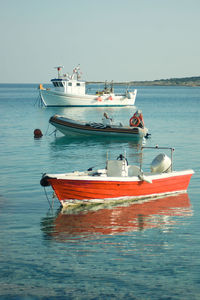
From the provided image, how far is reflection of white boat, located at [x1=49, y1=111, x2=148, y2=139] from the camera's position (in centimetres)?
3347

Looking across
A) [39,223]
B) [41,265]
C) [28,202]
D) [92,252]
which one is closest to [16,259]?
[41,265]

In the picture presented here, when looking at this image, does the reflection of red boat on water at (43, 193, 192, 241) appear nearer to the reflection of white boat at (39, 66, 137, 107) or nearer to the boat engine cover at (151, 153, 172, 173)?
the boat engine cover at (151, 153, 172, 173)

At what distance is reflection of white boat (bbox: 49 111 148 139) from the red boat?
1618cm

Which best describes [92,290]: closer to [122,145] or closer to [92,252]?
[92,252]

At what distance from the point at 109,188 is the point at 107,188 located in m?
0.08

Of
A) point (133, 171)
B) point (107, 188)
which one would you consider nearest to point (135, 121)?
point (133, 171)

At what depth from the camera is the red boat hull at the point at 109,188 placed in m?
14.6

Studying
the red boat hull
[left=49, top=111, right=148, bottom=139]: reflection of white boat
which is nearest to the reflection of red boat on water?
the red boat hull

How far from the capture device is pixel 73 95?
219ft

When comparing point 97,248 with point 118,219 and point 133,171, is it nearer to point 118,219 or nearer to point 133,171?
point 118,219

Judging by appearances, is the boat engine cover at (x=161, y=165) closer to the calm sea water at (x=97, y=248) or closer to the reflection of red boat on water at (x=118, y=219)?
the calm sea water at (x=97, y=248)

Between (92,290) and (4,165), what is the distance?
593 inches

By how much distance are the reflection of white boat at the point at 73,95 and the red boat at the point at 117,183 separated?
1961 inches

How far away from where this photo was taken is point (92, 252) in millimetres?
11117
